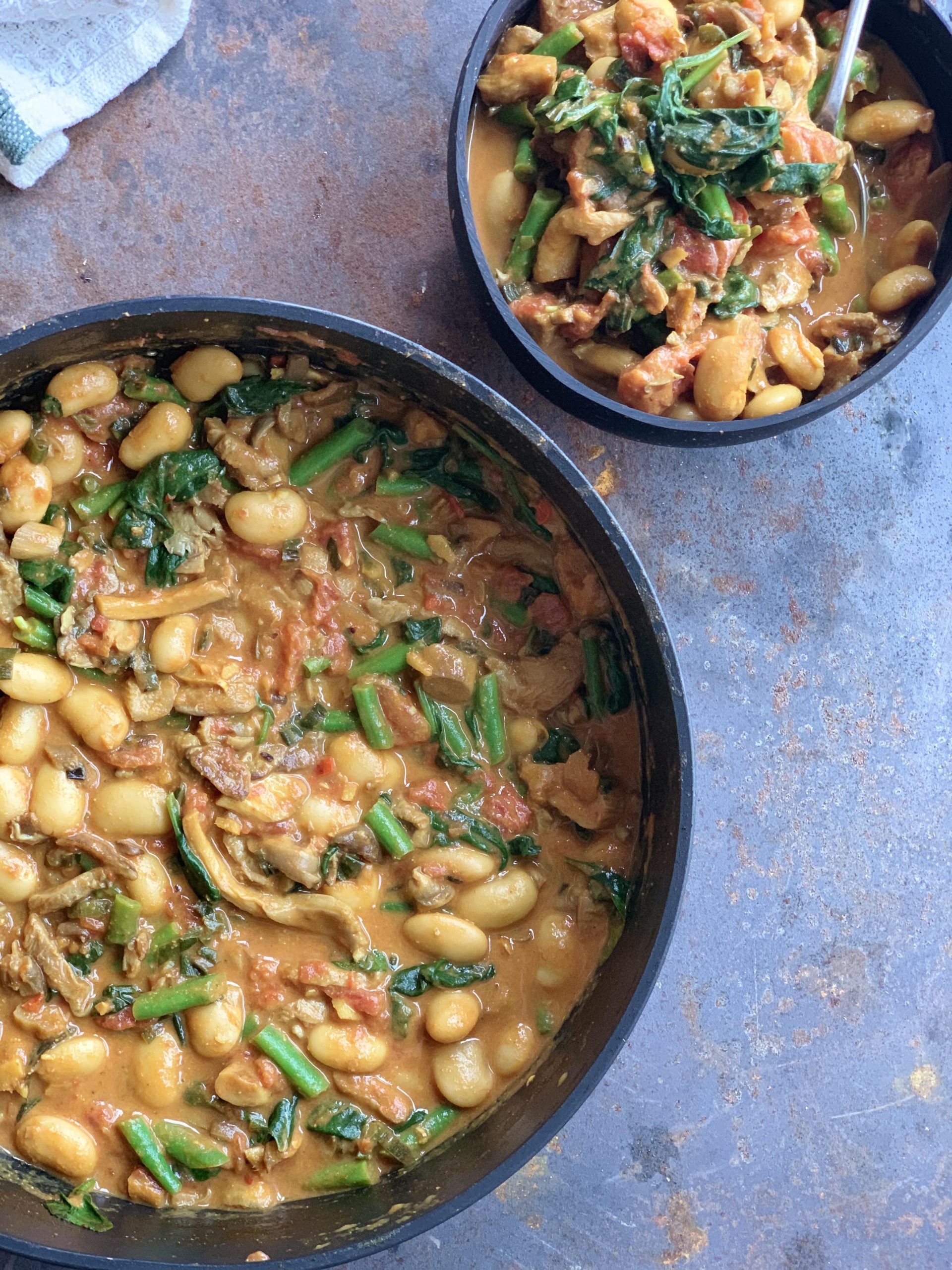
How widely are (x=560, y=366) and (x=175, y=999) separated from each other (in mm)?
1398

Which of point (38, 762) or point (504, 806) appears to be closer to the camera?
point (38, 762)

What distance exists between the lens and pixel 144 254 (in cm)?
216

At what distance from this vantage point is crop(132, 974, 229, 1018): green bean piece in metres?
1.92

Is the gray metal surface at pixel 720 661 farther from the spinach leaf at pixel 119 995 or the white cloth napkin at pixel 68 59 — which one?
the spinach leaf at pixel 119 995

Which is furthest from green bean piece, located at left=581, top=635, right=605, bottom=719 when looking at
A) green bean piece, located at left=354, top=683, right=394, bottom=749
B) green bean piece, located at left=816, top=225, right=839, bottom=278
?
green bean piece, located at left=816, top=225, right=839, bottom=278

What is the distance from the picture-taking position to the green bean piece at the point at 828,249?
211 centimetres

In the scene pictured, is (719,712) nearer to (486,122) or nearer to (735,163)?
(735,163)

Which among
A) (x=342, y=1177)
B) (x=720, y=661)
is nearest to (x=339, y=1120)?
(x=342, y=1177)

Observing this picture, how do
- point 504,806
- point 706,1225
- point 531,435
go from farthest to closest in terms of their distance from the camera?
point 706,1225 → point 504,806 → point 531,435

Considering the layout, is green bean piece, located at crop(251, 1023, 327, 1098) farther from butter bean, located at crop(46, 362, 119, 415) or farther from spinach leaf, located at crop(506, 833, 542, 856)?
butter bean, located at crop(46, 362, 119, 415)

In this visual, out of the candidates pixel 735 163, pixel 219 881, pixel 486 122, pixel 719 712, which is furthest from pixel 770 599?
pixel 219 881

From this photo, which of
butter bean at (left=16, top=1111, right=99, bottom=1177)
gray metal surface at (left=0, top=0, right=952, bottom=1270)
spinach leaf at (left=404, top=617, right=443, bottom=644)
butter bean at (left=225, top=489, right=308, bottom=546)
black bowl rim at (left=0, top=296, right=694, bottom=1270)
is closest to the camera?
black bowl rim at (left=0, top=296, right=694, bottom=1270)

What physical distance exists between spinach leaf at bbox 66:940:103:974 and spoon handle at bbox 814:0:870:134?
2156mm

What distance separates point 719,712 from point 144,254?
1565mm
